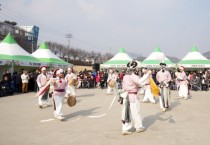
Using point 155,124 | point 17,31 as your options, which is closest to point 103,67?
point 155,124

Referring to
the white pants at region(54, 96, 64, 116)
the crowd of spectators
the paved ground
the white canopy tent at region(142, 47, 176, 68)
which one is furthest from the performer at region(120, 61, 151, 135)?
the white canopy tent at region(142, 47, 176, 68)

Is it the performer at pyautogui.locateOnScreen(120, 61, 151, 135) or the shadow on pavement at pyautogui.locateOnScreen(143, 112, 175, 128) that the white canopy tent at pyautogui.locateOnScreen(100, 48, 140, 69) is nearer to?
the shadow on pavement at pyautogui.locateOnScreen(143, 112, 175, 128)

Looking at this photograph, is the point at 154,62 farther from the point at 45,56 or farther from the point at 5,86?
the point at 5,86

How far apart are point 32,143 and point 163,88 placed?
718 centimetres

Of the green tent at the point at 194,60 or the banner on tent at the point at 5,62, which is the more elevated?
the green tent at the point at 194,60

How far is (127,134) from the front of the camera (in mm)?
7488

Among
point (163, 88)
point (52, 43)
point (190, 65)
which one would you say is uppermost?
point (52, 43)

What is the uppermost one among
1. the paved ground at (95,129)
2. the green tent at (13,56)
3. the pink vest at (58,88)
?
the green tent at (13,56)

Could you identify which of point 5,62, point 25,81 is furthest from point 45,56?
point 5,62

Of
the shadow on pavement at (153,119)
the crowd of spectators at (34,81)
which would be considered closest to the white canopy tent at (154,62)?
the crowd of spectators at (34,81)

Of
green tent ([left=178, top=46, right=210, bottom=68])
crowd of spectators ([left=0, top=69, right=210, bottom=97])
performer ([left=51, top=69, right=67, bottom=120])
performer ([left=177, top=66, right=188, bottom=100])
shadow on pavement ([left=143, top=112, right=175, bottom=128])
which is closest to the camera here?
shadow on pavement ([left=143, top=112, right=175, bottom=128])

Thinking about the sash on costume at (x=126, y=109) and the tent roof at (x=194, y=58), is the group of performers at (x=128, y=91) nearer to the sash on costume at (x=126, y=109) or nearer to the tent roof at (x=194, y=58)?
the sash on costume at (x=126, y=109)

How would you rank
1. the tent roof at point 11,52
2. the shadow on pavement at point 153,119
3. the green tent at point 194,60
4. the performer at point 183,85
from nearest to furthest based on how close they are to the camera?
the shadow on pavement at point 153,119 < the performer at point 183,85 < the tent roof at point 11,52 < the green tent at point 194,60

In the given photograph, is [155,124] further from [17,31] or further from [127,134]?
[17,31]
